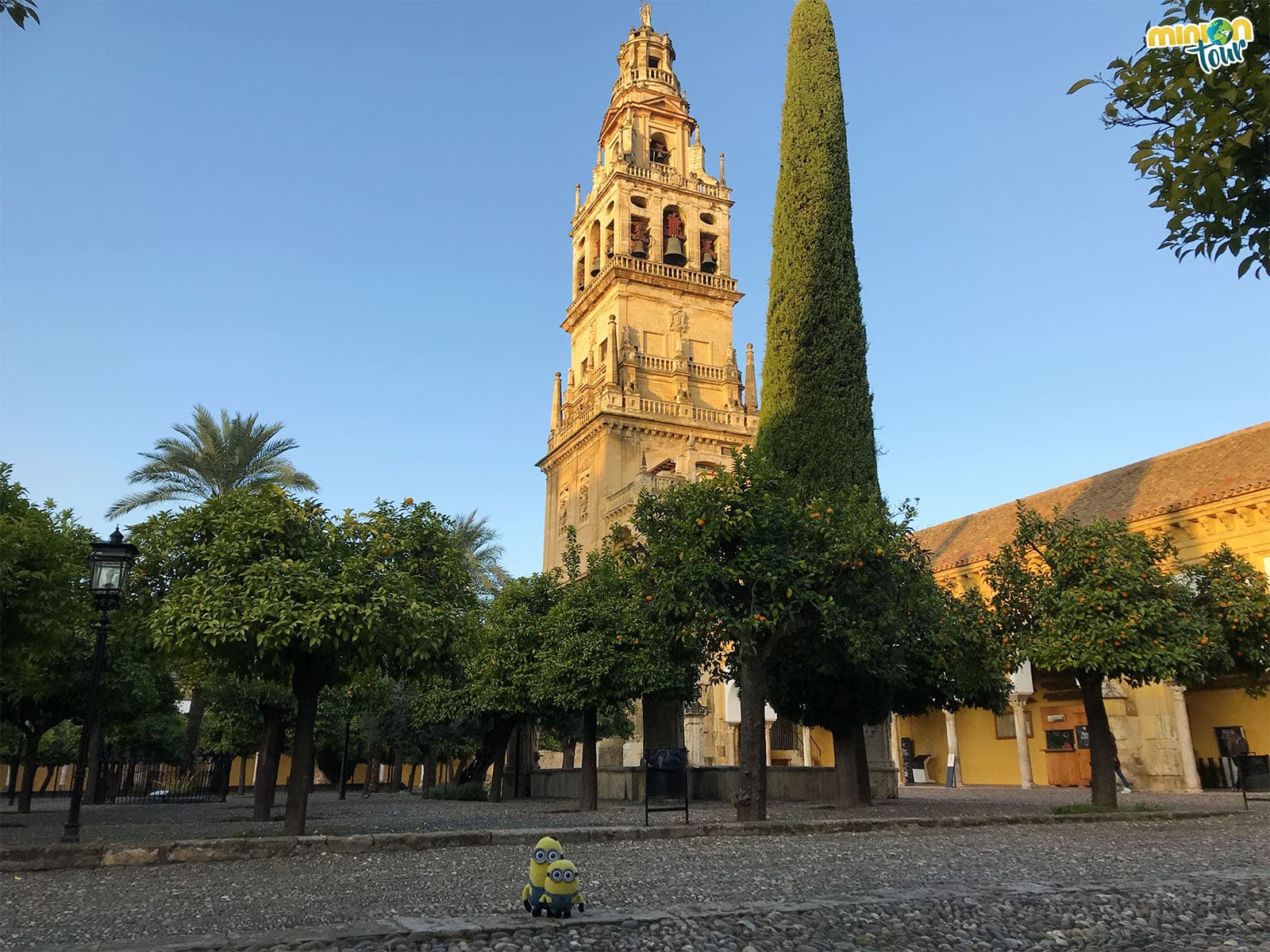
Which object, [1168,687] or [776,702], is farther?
[1168,687]

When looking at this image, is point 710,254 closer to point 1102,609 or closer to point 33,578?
point 1102,609

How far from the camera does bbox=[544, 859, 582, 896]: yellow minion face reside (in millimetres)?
6270

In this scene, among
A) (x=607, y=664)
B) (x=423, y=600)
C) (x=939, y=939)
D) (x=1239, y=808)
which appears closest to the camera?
(x=939, y=939)

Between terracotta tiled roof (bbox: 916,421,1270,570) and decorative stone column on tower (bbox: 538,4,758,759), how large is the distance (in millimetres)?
12189

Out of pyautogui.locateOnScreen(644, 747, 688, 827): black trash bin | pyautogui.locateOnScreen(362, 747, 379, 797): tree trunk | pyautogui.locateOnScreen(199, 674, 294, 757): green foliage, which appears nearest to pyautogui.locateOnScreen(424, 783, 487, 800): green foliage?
pyautogui.locateOnScreen(362, 747, 379, 797): tree trunk

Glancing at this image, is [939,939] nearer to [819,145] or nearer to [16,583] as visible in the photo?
[16,583]

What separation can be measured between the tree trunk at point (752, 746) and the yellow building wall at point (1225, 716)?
1825 centimetres

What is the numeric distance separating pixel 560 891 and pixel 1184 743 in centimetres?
2594

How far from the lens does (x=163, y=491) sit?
97.1ft

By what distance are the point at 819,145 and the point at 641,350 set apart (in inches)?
979

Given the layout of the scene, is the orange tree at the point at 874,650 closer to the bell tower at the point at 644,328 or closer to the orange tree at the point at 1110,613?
the orange tree at the point at 1110,613

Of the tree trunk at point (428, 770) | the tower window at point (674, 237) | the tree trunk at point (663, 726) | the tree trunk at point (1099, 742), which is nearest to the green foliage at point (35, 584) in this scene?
the tree trunk at point (1099, 742)

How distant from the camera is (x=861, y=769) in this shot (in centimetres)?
1991

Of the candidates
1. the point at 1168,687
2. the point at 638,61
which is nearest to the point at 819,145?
the point at 1168,687
